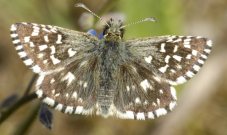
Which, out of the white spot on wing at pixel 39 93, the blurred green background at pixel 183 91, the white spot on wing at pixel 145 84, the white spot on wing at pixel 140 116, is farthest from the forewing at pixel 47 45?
the blurred green background at pixel 183 91

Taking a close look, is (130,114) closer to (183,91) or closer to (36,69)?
(36,69)

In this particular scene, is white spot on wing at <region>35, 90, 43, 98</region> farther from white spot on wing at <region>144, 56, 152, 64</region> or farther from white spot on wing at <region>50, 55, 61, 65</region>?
white spot on wing at <region>144, 56, 152, 64</region>

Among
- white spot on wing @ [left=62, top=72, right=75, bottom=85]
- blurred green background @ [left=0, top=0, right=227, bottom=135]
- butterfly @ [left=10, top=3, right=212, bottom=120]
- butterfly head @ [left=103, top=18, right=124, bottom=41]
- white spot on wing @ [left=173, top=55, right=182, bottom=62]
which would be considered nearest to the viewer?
butterfly @ [left=10, top=3, right=212, bottom=120]

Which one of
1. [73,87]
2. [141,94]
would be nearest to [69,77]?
[73,87]

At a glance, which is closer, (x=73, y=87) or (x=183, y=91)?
(x=73, y=87)

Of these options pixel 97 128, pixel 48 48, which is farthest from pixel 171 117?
pixel 48 48

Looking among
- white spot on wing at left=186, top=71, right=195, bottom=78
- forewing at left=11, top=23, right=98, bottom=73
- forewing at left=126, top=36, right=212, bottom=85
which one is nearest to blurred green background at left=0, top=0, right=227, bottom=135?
forewing at left=11, top=23, right=98, bottom=73

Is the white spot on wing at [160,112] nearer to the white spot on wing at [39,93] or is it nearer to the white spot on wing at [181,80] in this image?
the white spot on wing at [181,80]
